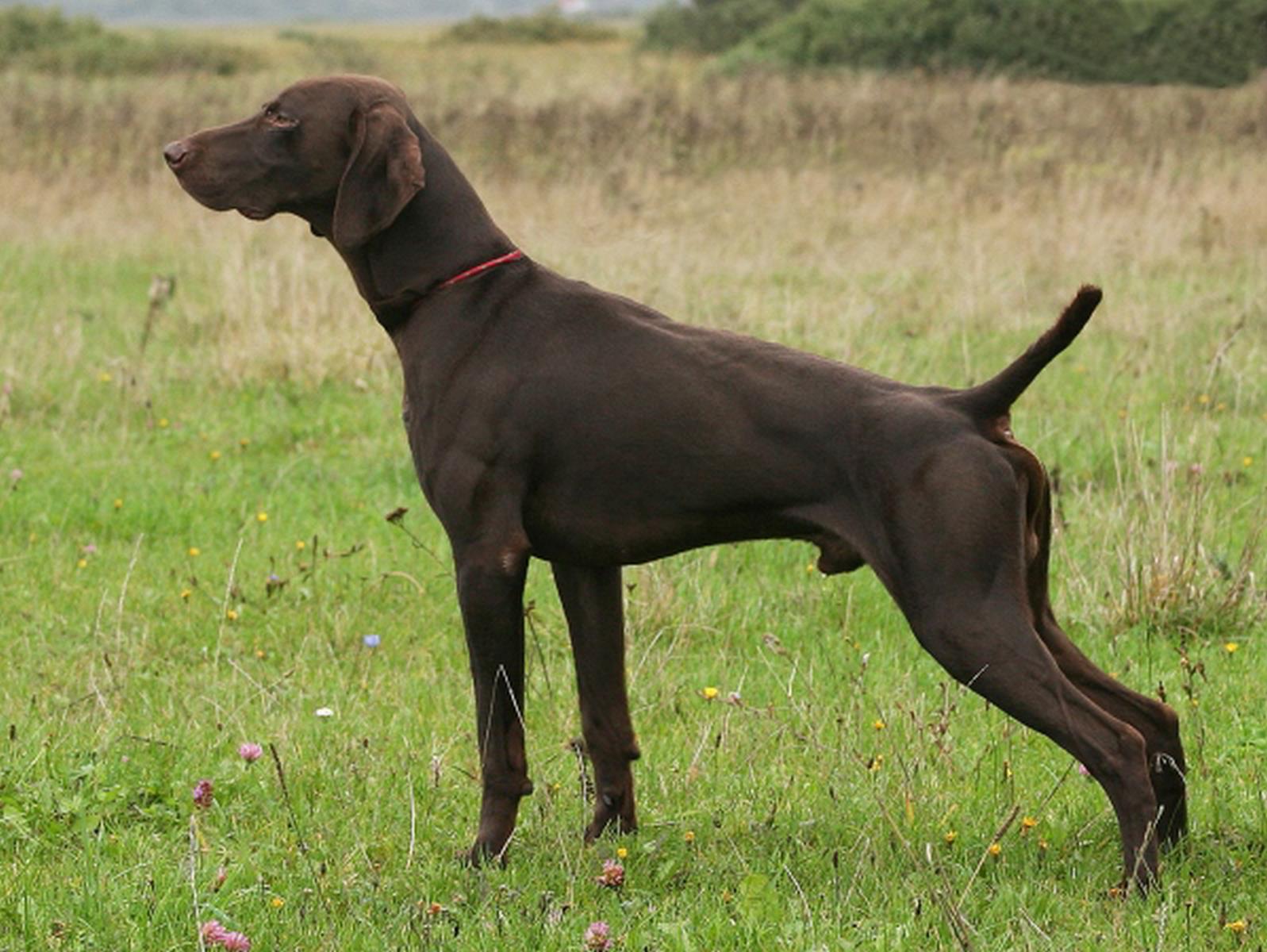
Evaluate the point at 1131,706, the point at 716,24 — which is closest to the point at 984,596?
the point at 1131,706

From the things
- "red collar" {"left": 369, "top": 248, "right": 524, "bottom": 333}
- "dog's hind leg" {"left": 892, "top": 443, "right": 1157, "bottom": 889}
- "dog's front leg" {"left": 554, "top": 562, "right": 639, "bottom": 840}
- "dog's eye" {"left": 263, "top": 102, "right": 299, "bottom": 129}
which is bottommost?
"dog's front leg" {"left": 554, "top": 562, "right": 639, "bottom": 840}

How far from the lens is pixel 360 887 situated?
3.67 metres

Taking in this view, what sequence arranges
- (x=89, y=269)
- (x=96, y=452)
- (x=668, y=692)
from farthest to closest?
(x=89, y=269) → (x=96, y=452) → (x=668, y=692)

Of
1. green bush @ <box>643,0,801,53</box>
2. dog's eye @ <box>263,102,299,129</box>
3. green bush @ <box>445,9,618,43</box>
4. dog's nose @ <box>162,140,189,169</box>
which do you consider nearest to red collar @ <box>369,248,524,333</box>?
dog's eye @ <box>263,102,299,129</box>

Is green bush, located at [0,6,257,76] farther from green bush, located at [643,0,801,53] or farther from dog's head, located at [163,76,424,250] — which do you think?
dog's head, located at [163,76,424,250]

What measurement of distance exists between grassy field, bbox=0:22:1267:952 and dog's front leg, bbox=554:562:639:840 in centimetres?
9

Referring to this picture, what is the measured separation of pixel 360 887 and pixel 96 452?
450 cm

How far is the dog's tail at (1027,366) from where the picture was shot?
346 centimetres

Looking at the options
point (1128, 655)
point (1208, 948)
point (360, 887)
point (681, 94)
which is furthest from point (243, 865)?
point (681, 94)

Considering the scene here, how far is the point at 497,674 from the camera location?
3814 mm

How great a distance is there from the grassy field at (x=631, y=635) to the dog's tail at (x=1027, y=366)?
2.66 feet

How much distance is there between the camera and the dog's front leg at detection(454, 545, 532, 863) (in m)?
3.71

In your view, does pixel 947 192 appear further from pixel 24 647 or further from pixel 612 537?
pixel 612 537

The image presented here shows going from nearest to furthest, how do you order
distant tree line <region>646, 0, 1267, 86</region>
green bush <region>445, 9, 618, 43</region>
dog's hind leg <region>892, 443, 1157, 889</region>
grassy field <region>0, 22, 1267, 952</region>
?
dog's hind leg <region>892, 443, 1157, 889</region>
grassy field <region>0, 22, 1267, 952</region>
distant tree line <region>646, 0, 1267, 86</region>
green bush <region>445, 9, 618, 43</region>
